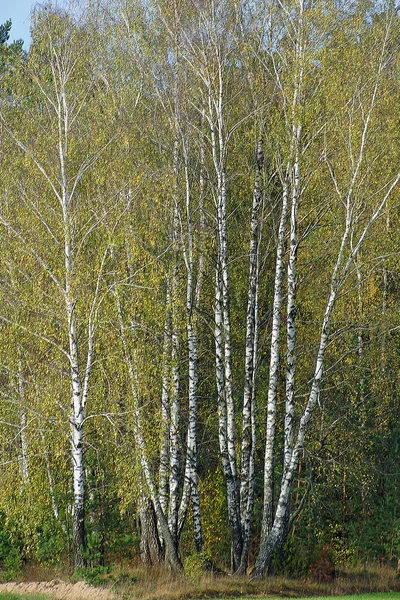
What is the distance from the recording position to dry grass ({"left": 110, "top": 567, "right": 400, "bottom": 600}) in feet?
46.6

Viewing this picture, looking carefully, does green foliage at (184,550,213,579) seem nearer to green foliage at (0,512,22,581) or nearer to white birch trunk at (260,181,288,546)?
white birch trunk at (260,181,288,546)

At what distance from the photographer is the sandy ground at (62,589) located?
1334cm

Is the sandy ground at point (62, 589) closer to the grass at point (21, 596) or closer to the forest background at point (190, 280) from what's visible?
the grass at point (21, 596)

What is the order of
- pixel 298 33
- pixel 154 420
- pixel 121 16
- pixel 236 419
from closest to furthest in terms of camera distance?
pixel 154 420 < pixel 298 33 < pixel 236 419 < pixel 121 16

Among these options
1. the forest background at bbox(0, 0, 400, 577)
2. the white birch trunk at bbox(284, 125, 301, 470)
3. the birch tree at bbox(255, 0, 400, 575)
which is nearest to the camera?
the forest background at bbox(0, 0, 400, 577)

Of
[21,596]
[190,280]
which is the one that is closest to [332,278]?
[190,280]

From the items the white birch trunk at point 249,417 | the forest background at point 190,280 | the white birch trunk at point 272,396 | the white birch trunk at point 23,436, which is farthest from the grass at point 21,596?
the white birch trunk at point 272,396

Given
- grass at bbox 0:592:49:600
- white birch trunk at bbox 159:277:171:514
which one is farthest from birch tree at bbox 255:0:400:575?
grass at bbox 0:592:49:600

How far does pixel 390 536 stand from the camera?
18.0 meters

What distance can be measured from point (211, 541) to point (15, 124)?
380 inches

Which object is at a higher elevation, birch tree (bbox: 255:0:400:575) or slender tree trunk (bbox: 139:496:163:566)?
birch tree (bbox: 255:0:400:575)

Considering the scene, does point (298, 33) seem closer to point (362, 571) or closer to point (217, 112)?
point (217, 112)

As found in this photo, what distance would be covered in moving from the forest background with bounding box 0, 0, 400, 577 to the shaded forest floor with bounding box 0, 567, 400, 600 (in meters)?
0.53

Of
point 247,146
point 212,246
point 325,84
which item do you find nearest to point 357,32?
point 325,84
